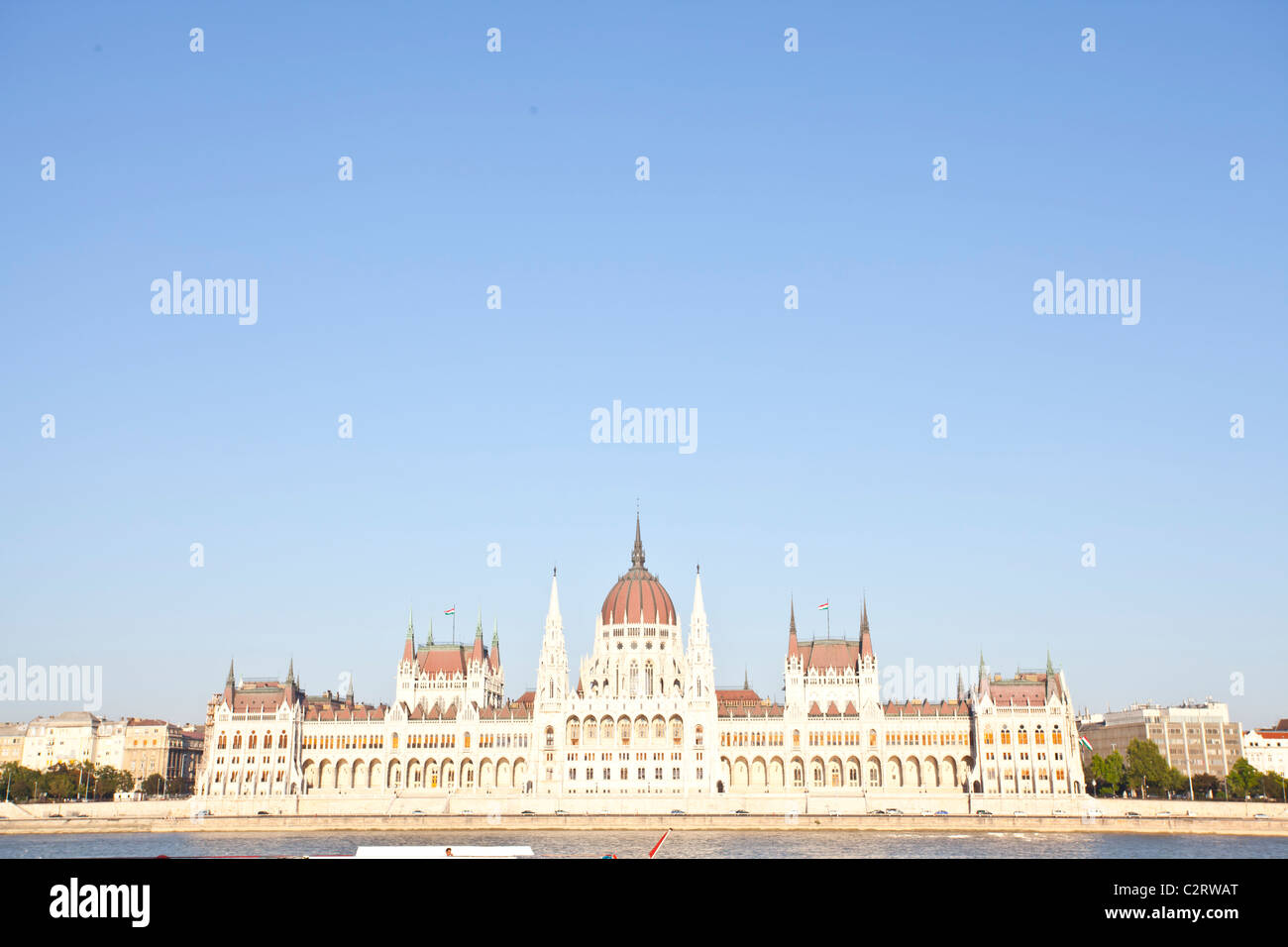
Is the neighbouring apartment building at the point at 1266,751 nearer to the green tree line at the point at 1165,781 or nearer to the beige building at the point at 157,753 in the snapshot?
the green tree line at the point at 1165,781

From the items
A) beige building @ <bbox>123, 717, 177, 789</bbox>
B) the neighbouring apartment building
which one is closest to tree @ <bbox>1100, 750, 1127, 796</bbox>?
the neighbouring apartment building

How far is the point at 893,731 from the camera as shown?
429 feet

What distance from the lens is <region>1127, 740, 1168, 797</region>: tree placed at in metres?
121

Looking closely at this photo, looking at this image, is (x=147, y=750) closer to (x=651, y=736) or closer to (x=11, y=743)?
(x=11, y=743)

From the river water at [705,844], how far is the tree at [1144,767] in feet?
80.9

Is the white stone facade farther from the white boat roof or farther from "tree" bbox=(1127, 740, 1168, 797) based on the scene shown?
the white boat roof

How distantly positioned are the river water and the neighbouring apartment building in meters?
73.9

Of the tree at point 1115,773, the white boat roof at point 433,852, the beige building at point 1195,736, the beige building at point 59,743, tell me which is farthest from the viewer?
the beige building at point 59,743

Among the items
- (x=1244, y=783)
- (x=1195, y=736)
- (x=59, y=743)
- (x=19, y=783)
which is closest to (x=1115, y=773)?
(x=1244, y=783)

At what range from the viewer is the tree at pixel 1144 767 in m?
121

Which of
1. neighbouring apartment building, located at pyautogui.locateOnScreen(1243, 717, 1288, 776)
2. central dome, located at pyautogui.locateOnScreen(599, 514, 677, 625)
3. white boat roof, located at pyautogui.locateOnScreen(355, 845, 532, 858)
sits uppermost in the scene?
central dome, located at pyautogui.locateOnScreen(599, 514, 677, 625)

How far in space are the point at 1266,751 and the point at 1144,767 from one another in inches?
2056

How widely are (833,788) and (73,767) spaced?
8888 cm

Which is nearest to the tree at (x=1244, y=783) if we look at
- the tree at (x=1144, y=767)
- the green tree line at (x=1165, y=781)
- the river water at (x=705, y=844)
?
the green tree line at (x=1165, y=781)
